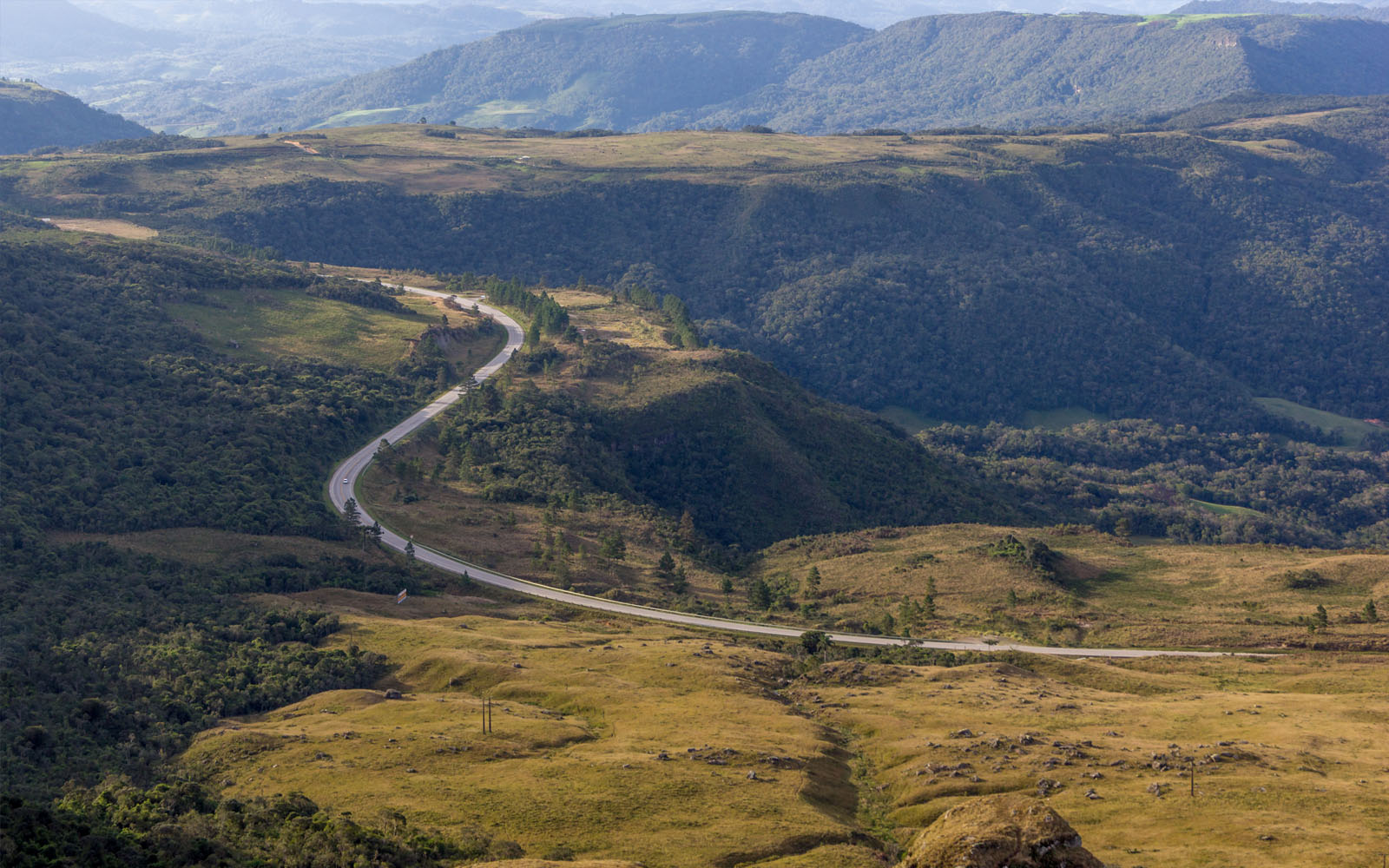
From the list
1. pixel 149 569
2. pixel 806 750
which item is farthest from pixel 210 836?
pixel 149 569

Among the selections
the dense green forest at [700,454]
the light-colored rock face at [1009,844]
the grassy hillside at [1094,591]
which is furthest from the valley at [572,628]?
the dense green forest at [700,454]

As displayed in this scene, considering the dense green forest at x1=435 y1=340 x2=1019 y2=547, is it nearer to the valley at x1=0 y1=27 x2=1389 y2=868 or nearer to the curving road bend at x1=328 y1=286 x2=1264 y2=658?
the valley at x1=0 y1=27 x2=1389 y2=868

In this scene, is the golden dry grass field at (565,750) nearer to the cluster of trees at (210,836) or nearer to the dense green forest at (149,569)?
the cluster of trees at (210,836)

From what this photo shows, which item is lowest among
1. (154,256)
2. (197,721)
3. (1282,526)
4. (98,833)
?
(1282,526)

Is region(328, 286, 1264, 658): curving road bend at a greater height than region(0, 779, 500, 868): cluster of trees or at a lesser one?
lesser

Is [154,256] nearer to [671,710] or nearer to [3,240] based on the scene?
[3,240]

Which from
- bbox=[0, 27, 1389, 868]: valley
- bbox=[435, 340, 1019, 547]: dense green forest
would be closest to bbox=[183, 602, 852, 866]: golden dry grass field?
bbox=[0, 27, 1389, 868]: valley

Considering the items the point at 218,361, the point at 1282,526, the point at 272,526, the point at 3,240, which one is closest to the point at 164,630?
the point at 272,526

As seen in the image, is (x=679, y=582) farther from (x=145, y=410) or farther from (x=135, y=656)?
(x=145, y=410)
